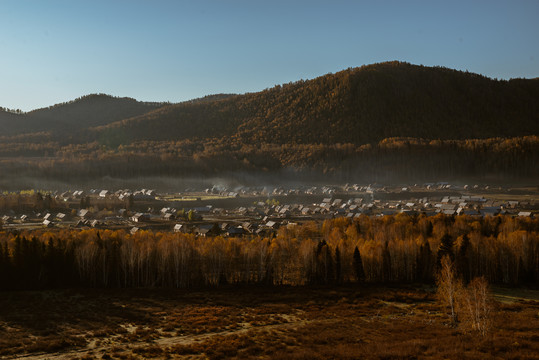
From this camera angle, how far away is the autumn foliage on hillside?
43531 millimetres

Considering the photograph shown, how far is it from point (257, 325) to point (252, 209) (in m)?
57.9

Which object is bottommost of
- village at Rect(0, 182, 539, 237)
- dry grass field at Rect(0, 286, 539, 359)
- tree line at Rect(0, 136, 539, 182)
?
dry grass field at Rect(0, 286, 539, 359)

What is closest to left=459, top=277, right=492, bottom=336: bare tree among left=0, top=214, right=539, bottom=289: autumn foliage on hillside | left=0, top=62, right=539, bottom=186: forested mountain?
left=0, top=214, right=539, bottom=289: autumn foliage on hillside

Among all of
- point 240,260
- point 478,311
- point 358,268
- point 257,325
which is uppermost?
point 240,260

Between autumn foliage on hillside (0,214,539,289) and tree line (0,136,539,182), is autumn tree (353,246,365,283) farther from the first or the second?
tree line (0,136,539,182)

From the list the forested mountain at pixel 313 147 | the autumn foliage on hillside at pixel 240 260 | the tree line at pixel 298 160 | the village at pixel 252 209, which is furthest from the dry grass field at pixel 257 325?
the tree line at pixel 298 160

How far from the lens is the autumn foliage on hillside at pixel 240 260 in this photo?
43.5 m

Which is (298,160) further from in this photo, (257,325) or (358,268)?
(257,325)

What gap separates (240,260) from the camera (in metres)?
46.6

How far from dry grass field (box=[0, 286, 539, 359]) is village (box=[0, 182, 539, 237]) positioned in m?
20.7

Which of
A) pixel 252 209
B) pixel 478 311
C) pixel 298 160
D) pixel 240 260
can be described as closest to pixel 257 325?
pixel 240 260

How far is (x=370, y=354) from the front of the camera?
25516 mm

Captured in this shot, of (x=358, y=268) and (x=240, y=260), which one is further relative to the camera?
(x=240, y=260)

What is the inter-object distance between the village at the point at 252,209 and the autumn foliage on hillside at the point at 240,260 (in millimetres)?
14966
